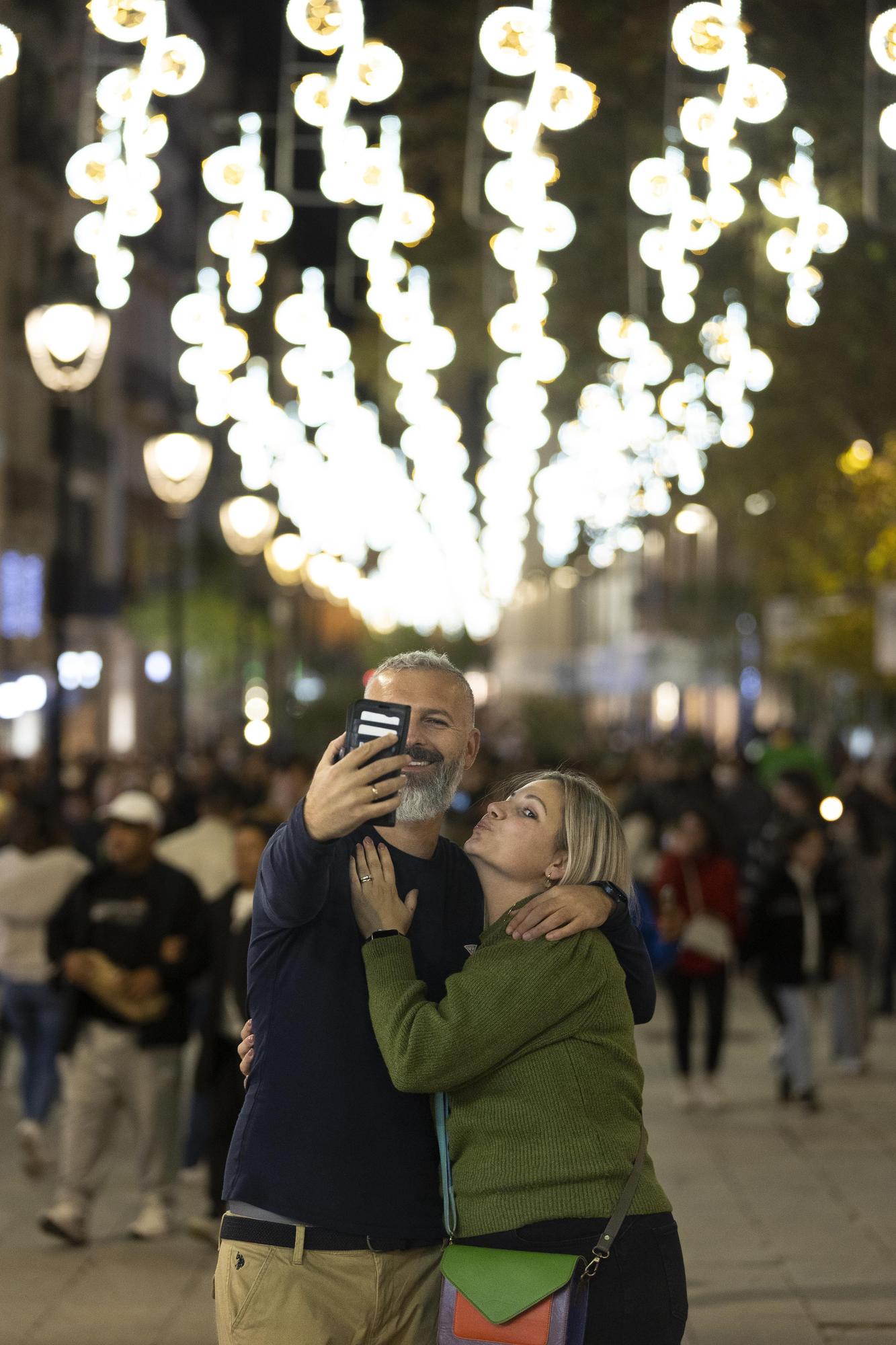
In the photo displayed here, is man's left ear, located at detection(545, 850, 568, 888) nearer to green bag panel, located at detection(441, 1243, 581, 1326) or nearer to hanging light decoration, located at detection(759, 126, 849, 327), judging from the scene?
green bag panel, located at detection(441, 1243, 581, 1326)

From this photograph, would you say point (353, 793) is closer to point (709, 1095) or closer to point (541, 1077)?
point (541, 1077)

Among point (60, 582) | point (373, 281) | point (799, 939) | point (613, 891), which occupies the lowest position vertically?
point (799, 939)

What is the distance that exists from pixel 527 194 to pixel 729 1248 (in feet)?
17.9

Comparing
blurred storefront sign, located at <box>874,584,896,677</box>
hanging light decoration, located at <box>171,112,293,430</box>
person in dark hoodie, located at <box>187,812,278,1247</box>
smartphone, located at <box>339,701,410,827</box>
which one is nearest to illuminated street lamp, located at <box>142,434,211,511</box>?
hanging light decoration, located at <box>171,112,293,430</box>

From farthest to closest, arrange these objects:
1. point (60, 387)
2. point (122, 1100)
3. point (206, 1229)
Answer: point (60, 387) < point (122, 1100) < point (206, 1229)

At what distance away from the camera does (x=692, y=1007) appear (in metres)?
12.7

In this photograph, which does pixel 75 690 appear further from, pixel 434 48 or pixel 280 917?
pixel 280 917

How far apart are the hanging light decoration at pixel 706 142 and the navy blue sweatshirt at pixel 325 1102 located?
19.1ft

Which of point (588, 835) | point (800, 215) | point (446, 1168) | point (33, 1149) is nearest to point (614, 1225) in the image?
point (446, 1168)

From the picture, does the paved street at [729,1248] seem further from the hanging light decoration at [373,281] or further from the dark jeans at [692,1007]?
the hanging light decoration at [373,281]

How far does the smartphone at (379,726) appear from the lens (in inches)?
136

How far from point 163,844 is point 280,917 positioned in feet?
29.5

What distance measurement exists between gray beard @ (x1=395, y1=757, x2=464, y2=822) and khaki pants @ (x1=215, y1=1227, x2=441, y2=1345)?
0.77 meters

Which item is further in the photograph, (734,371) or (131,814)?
(734,371)
